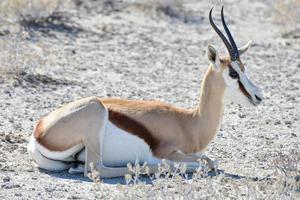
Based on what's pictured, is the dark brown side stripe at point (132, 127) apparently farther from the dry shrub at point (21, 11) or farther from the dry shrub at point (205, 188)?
the dry shrub at point (21, 11)

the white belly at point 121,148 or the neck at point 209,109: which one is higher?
the neck at point 209,109

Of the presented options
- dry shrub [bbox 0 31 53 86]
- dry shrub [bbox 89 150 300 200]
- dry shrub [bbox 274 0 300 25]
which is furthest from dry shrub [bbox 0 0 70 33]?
dry shrub [bbox 89 150 300 200]

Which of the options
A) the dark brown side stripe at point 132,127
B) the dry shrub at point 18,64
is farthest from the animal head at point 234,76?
the dry shrub at point 18,64

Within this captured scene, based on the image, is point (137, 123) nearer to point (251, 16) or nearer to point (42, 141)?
point (42, 141)

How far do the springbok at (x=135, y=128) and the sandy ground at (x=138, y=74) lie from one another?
21 cm

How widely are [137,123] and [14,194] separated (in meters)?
1.22

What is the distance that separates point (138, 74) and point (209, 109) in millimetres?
4319

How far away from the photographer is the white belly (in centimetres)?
746

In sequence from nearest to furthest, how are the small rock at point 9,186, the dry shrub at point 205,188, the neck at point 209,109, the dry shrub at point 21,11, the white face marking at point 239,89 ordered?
the dry shrub at point 205,188
the small rock at point 9,186
the white face marking at point 239,89
the neck at point 209,109
the dry shrub at point 21,11

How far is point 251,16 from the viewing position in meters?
17.5

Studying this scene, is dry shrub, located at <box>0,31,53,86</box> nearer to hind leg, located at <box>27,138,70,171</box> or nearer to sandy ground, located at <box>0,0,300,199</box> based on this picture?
sandy ground, located at <box>0,0,300,199</box>

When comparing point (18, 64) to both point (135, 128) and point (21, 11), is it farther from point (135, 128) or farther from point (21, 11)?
point (135, 128)

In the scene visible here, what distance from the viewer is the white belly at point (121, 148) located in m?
7.46

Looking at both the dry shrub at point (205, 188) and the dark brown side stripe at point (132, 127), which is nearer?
the dry shrub at point (205, 188)
